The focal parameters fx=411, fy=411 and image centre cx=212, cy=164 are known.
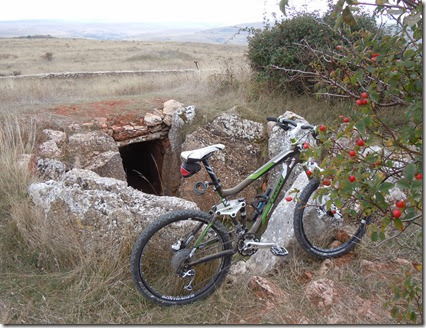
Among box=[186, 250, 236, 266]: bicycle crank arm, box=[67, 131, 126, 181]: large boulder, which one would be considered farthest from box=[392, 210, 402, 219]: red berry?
box=[67, 131, 126, 181]: large boulder

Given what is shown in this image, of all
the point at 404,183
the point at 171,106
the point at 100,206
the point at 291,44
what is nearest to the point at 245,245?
the point at 100,206

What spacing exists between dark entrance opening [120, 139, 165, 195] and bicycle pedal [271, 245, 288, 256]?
3.62m

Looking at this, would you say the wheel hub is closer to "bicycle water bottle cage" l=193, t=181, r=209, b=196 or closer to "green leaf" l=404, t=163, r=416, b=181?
"bicycle water bottle cage" l=193, t=181, r=209, b=196

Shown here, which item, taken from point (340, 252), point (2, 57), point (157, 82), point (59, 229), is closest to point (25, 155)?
point (59, 229)

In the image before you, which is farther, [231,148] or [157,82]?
[157,82]

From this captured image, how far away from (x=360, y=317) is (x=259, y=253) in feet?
3.72

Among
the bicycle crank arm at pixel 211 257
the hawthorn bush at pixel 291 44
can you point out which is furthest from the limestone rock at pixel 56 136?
the hawthorn bush at pixel 291 44

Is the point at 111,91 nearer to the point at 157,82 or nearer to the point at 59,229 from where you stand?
the point at 157,82

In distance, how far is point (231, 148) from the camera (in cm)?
607

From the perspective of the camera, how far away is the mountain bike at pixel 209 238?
307cm

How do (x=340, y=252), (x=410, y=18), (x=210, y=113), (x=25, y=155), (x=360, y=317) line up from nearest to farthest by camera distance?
(x=410, y=18) < (x=360, y=317) < (x=340, y=252) < (x=25, y=155) < (x=210, y=113)

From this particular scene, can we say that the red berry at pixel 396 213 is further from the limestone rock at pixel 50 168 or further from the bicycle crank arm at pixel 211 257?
the limestone rock at pixel 50 168

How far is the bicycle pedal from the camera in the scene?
11.0 ft

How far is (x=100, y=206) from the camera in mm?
3455
